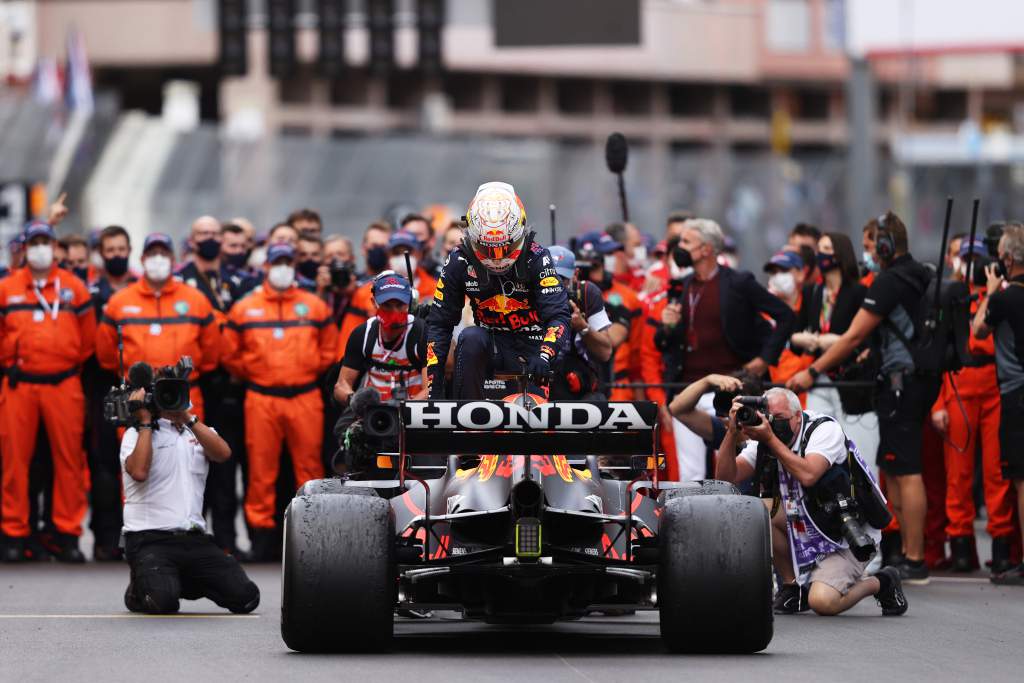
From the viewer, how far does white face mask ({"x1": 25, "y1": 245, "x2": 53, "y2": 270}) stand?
1744cm

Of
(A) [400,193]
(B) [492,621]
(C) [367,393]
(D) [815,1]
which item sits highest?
(D) [815,1]

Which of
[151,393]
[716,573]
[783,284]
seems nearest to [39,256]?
[151,393]

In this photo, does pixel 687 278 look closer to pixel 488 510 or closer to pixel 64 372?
pixel 64 372

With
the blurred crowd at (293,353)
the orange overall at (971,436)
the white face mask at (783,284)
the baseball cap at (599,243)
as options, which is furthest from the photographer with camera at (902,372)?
the baseball cap at (599,243)

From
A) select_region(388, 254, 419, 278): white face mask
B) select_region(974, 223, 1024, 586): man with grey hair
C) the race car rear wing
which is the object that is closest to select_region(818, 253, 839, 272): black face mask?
select_region(974, 223, 1024, 586): man with grey hair

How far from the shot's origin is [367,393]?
11.7 metres

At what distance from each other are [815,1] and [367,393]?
248 ft

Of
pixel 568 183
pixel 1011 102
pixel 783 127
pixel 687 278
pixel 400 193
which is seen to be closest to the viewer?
pixel 687 278

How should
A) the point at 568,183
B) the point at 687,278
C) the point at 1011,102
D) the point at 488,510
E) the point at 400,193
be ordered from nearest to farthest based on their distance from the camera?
1. the point at 488,510
2. the point at 687,278
3. the point at 400,193
4. the point at 568,183
5. the point at 1011,102

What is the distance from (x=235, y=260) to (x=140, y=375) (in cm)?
603

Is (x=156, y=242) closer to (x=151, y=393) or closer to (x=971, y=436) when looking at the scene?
(x=151, y=393)

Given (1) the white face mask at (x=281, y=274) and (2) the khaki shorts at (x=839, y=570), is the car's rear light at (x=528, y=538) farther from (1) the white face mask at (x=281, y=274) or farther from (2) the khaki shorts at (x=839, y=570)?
(1) the white face mask at (x=281, y=274)

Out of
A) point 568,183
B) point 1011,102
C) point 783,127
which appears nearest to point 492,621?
point 568,183

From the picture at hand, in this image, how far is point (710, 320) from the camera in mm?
16875
